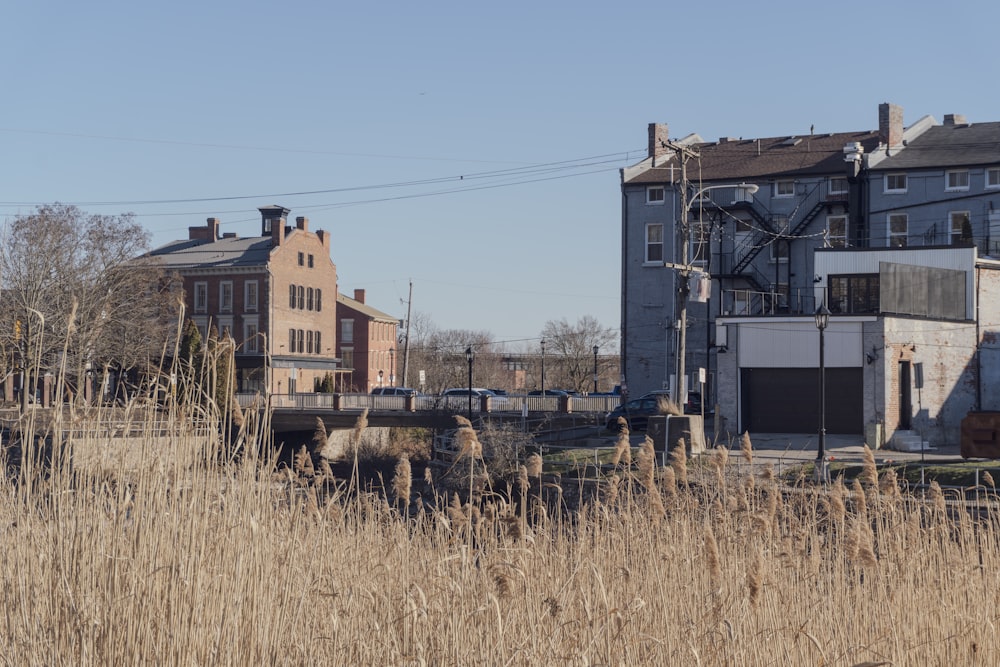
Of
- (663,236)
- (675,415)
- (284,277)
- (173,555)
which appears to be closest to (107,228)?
(284,277)

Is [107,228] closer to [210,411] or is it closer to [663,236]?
[663,236]

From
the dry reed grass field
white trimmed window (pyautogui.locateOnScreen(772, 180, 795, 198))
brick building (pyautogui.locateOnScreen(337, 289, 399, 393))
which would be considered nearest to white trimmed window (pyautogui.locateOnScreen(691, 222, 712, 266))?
white trimmed window (pyautogui.locateOnScreen(772, 180, 795, 198))

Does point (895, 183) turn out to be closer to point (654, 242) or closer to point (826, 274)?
point (654, 242)

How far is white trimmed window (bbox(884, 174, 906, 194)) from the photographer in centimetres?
5225

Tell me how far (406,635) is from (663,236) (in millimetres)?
51224

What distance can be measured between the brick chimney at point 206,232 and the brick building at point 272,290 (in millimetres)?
96

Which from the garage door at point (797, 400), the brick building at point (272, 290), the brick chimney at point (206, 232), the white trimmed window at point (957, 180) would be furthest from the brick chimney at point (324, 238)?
the garage door at point (797, 400)

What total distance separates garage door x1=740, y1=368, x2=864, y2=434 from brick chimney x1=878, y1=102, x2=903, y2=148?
69.9 ft

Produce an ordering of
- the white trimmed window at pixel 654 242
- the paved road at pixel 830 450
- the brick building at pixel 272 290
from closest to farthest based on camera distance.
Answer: the paved road at pixel 830 450 < the white trimmed window at pixel 654 242 < the brick building at pixel 272 290

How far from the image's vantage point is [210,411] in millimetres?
6184

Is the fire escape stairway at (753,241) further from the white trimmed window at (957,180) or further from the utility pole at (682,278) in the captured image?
the utility pole at (682,278)

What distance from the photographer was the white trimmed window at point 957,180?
5144 centimetres

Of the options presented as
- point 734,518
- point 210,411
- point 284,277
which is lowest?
point 734,518

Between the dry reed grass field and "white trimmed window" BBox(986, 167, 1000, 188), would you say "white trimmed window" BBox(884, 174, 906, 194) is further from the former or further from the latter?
the dry reed grass field
